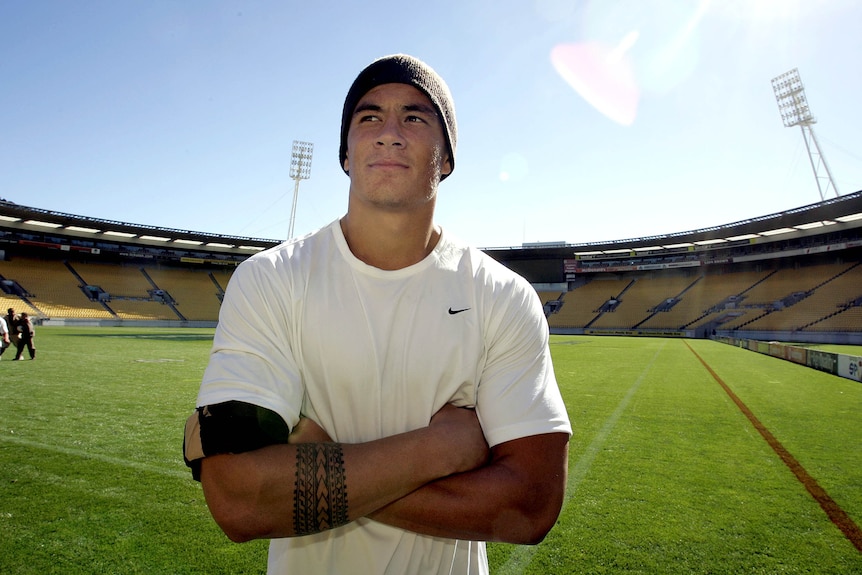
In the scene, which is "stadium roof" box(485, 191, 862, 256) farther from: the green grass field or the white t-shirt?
the white t-shirt

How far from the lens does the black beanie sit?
4.78 feet

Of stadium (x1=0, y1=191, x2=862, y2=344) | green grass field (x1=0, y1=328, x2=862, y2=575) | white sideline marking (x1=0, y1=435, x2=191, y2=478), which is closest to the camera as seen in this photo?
green grass field (x1=0, y1=328, x2=862, y2=575)

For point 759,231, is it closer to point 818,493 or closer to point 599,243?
point 599,243

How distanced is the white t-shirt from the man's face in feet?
0.75

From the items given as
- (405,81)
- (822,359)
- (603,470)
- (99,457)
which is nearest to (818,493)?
(603,470)

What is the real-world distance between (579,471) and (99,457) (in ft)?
15.3

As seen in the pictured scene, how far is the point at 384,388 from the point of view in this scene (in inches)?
51.9

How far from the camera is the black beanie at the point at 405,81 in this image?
4.78 feet

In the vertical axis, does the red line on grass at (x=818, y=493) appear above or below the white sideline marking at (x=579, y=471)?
below

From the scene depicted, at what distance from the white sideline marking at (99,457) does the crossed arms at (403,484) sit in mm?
3645

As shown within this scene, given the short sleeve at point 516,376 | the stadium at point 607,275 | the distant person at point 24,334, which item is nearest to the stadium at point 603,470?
the distant person at point 24,334

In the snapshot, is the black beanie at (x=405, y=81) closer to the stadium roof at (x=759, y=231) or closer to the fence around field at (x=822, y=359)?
the fence around field at (x=822, y=359)

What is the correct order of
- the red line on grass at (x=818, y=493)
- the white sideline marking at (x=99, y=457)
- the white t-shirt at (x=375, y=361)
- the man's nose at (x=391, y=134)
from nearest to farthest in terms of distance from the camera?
the white t-shirt at (x=375, y=361) → the man's nose at (x=391, y=134) → the red line on grass at (x=818, y=493) → the white sideline marking at (x=99, y=457)

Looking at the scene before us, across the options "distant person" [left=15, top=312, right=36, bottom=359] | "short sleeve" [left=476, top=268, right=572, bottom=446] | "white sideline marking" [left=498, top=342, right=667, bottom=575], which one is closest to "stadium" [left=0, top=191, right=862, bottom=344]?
"distant person" [left=15, top=312, right=36, bottom=359]
